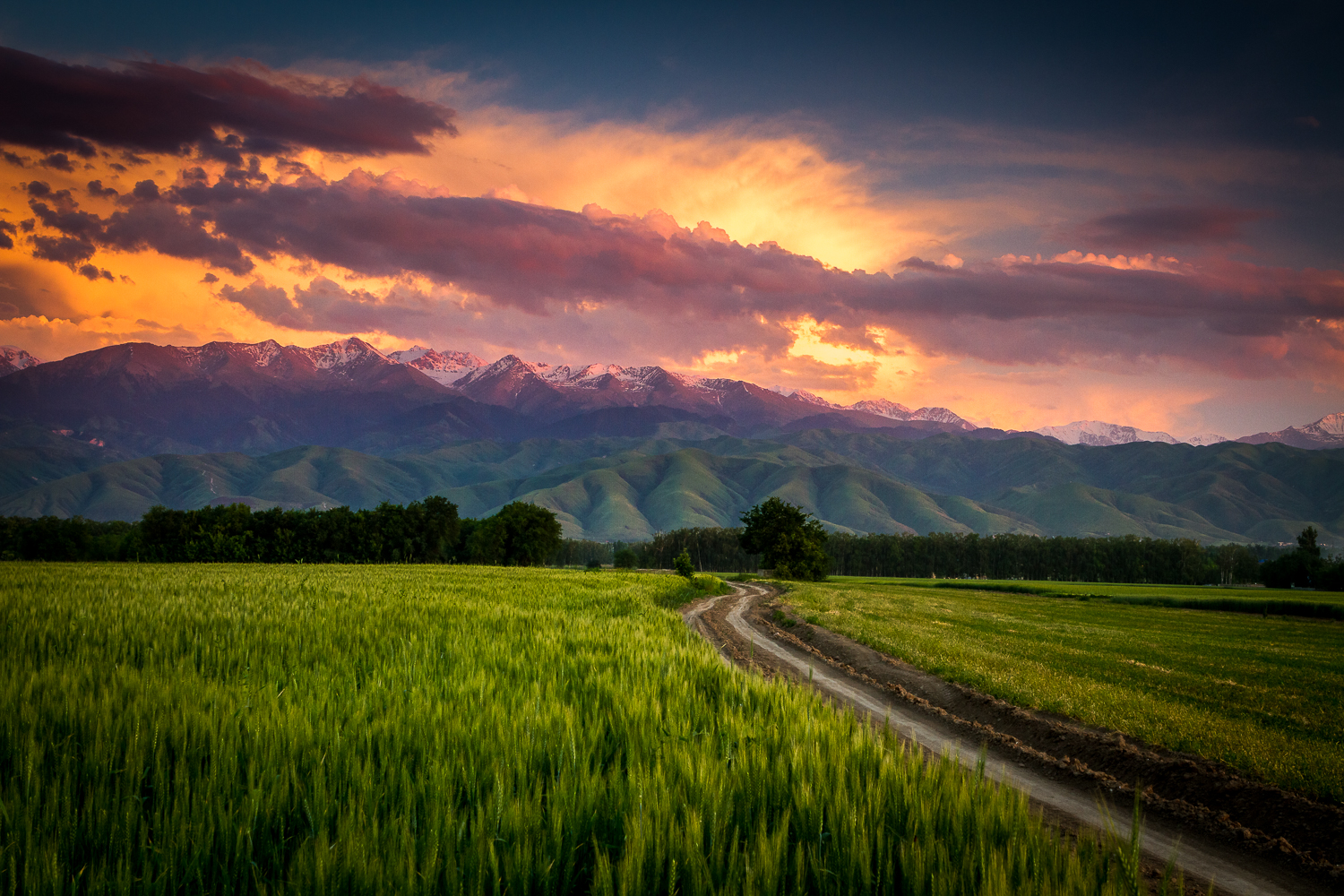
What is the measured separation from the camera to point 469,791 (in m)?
4.47

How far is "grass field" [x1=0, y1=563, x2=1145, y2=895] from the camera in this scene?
330 cm

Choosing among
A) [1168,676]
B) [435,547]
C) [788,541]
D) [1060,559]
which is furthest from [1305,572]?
[435,547]

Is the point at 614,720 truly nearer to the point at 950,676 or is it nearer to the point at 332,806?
the point at 332,806

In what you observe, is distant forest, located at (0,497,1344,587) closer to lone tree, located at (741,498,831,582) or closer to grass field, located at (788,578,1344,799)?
lone tree, located at (741,498,831,582)

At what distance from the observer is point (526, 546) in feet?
400

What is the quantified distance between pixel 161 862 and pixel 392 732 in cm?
257

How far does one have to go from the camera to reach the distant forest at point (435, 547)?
97000 millimetres

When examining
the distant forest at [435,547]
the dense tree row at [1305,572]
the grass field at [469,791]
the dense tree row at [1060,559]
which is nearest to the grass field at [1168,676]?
the grass field at [469,791]

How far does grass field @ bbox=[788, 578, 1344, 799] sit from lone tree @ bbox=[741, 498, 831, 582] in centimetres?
5185

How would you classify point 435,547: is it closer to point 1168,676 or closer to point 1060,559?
point 1168,676

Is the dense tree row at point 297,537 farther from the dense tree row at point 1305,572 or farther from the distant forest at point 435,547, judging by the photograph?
the dense tree row at point 1305,572

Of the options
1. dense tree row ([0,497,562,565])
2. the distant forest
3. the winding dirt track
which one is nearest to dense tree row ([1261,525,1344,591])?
the distant forest

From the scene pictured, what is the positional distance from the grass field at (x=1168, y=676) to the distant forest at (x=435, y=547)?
3472 inches

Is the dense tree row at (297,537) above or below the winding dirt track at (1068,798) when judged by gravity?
below
